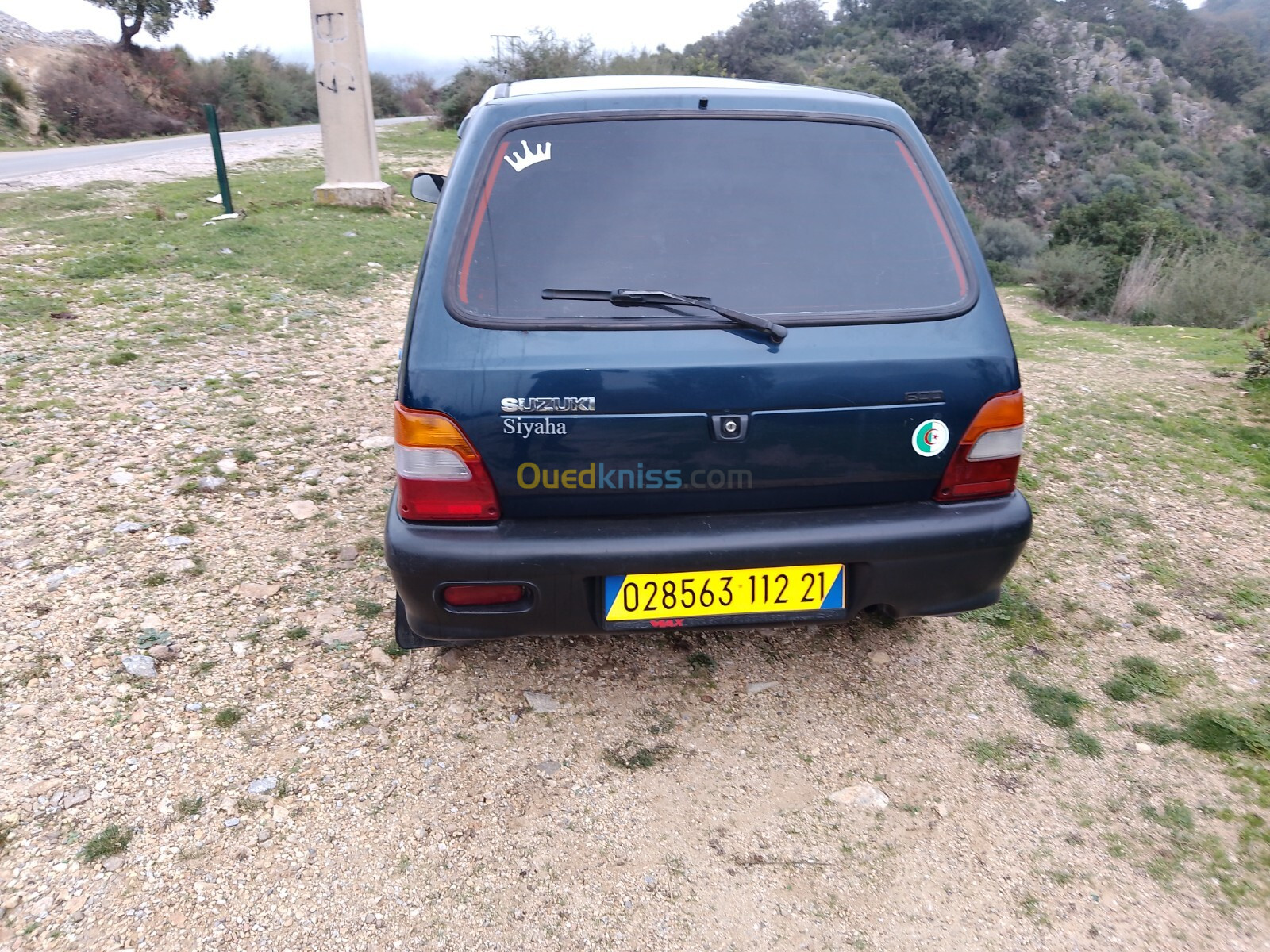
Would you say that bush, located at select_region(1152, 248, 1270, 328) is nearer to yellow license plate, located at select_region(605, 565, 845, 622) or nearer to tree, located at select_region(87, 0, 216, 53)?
yellow license plate, located at select_region(605, 565, 845, 622)

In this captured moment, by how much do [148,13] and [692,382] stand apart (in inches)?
1581

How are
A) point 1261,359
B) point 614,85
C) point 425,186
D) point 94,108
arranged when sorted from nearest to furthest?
point 614,85, point 425,186, point 1261,359, point 94,108

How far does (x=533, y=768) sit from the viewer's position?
2.35 meters

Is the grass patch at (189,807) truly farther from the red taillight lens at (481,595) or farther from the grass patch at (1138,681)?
the grass patch at (1138,681)

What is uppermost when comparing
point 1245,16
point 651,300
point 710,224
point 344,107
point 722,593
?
point 1245,16

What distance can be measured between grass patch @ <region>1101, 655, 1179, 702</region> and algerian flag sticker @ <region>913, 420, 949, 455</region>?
114 cm

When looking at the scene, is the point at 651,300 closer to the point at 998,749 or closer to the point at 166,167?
the point at 998,749

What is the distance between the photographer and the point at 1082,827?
7.08 ft

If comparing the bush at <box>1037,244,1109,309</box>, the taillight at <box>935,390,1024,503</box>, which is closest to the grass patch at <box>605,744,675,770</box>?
the taillight at <box>935,390,1024,503</box>

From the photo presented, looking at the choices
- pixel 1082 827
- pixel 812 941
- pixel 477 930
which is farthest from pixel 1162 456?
pixel 477 930

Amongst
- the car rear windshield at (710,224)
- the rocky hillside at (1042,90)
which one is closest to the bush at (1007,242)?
the rocky hillside at (1042,90)

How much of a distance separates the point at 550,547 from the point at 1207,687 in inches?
86.1

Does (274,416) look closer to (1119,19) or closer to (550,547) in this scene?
(550,547)

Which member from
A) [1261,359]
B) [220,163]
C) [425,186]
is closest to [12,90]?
[220,163]
